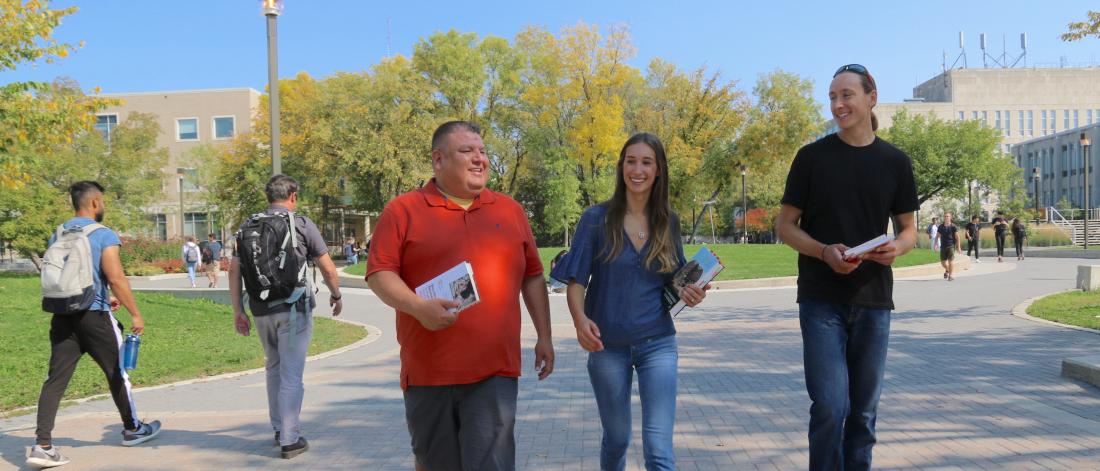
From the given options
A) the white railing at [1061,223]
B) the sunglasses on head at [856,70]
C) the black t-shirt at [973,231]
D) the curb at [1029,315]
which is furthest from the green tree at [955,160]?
the sunglasses on head at [856,70]

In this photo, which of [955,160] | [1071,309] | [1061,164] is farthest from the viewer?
[1061,164]

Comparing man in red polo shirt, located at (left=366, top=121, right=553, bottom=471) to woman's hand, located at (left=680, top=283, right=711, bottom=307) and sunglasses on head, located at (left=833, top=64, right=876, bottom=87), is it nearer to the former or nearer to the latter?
woman's hand, located at (left=680, top=283, right=711, bottom=307)

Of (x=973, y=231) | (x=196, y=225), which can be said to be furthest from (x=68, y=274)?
(x=196, y=225)

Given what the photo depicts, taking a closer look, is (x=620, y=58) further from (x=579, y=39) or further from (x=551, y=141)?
(x=551, y=141)

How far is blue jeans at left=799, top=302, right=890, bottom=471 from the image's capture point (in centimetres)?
331

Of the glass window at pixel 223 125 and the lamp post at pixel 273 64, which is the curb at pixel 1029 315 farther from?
the glass window at pixel 223 125

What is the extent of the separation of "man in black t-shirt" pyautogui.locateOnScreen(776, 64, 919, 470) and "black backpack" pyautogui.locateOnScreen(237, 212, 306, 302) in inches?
123

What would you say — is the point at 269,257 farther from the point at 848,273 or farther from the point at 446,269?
the point at 848,273

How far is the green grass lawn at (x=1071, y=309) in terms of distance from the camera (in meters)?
10.4

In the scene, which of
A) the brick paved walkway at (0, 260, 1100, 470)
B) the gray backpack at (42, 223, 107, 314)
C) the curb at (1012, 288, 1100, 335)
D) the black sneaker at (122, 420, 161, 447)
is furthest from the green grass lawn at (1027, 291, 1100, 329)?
the gray backpack at (42, 223, 107, 314)

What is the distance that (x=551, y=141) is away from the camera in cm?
4353

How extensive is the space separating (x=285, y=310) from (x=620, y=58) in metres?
35.0

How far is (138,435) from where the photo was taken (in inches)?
207

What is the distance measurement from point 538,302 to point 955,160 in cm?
6466
